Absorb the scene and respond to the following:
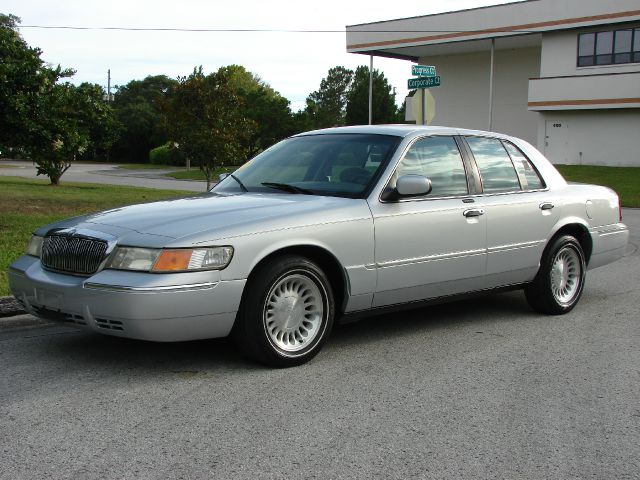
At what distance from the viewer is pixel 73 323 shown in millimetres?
5043

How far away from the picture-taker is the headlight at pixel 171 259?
4.76 metres

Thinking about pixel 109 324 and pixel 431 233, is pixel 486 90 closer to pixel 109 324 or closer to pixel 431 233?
pixel 431 233

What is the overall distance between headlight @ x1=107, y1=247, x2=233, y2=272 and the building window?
36.2 meters

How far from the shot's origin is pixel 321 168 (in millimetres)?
6199

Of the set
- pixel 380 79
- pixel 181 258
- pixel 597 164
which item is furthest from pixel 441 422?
pixel 380 79

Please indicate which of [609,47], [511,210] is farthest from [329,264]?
[609,47]

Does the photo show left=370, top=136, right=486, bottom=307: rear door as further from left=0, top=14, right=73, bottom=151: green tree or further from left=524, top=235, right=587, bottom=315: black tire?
left=0, top=14, right=73, bottom=151: green tree

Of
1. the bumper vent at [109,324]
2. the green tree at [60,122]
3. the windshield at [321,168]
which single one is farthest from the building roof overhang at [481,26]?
the bumper vent at [109,324]

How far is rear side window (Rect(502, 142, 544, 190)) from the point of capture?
7.02 meters

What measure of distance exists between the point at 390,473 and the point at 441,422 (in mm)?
761

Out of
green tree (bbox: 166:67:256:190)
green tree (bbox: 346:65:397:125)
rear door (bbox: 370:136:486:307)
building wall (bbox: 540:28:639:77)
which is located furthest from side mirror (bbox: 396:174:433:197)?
green tree (bbox: 346:65:397:125)

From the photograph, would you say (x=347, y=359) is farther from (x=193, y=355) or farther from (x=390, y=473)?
(x=390, y=473)

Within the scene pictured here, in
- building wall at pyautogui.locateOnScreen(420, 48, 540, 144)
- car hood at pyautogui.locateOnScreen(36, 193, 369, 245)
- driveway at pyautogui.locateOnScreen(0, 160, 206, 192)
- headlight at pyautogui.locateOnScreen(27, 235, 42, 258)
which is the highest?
building wall at pyautogui.locateOnScreen(420, 48, 540, 144)

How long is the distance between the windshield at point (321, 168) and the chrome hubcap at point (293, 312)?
87cm
